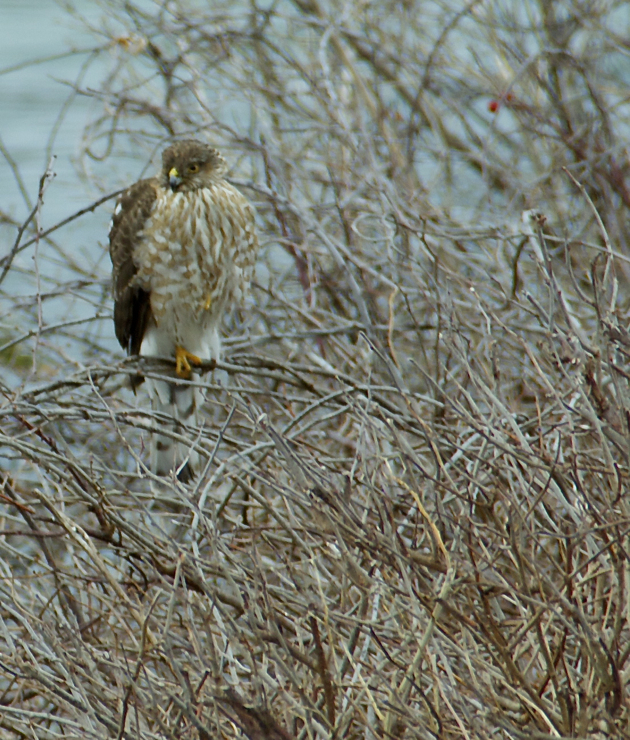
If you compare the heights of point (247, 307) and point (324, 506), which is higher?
point (324, 506)

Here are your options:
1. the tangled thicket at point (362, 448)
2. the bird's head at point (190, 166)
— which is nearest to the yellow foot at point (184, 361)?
the tangled thicket at point (362, 448)

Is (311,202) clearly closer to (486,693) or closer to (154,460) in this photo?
(154,460)

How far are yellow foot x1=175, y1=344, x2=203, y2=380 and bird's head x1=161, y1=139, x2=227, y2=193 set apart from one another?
79cm

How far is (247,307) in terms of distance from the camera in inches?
206

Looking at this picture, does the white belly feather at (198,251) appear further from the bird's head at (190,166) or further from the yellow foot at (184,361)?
the yellow foot at (184,361)

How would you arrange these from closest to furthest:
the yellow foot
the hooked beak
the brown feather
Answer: the hooked beak, the brown feather, the yellow foot

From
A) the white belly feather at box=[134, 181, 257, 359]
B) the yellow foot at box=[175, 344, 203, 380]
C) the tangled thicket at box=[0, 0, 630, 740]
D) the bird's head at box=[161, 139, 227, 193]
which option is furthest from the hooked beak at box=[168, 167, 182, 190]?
the yellow foot at box=[175, 344, 203, 380]

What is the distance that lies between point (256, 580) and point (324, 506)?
12.5 inches

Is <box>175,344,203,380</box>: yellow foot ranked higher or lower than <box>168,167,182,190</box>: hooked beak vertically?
lower

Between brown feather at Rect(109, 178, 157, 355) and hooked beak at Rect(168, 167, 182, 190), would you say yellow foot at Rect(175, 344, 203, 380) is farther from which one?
hooked beak at Rect(168, 167, 182, 190)

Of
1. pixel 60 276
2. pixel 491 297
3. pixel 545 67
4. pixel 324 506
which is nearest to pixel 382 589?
pixel 324 506

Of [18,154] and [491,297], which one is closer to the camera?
[491,297]

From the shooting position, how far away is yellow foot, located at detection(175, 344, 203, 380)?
518 centimetres

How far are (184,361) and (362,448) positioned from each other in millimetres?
3037
